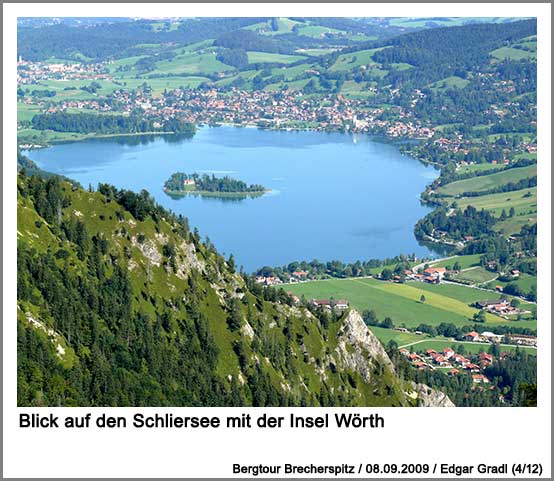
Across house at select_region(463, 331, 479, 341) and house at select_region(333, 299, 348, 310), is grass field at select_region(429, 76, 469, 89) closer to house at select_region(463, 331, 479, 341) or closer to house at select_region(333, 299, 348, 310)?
house at select_region(333, 299, 348, 310)

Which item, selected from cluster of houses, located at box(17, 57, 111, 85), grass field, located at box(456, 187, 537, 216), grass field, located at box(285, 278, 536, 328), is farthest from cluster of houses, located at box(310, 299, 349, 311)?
cluster of houses, located at box(17, 57, 111, 85)

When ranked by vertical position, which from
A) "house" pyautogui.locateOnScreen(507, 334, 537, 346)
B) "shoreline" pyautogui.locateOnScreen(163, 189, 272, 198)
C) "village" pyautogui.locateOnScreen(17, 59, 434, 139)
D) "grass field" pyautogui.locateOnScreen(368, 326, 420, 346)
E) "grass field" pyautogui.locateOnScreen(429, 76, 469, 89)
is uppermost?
"grass field" pyautogui.locateOnScreen(429, 76, 469, 89)

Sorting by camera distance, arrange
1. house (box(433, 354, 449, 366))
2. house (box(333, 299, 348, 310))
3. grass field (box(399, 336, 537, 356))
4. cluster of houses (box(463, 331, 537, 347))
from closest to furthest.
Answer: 1. house (box(433, 354, 449, 366))
2. grass field (box(399, 336, 537, 356))
3. cluster of houses (box(463, 331, 537, 347))
4. house (box(333, 299, 348, 310))

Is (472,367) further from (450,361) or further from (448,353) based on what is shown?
(448,353)


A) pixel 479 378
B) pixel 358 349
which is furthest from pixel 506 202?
pixel 358 349

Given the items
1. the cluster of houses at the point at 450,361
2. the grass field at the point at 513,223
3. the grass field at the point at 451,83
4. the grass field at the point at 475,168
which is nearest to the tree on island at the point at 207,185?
the grass field at the point at 513,223

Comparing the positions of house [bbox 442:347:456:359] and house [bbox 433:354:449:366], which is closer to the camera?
house [bbox 433:354:449:366]

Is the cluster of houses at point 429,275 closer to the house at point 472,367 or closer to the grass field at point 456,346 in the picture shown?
the grass field at point 456,346
